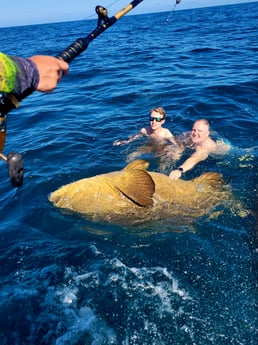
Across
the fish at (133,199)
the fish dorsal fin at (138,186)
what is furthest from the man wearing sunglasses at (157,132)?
the fish dorsal fin at (138,186)

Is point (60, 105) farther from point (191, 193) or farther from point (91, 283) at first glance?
point (91, 283)

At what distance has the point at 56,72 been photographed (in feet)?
7.70

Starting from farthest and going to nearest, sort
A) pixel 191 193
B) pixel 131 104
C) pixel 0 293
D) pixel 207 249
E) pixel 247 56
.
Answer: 1. pixel 247 56
2. pixel 131 104
3. pixel 191 193
4. pixel 207 249
5. pixel 0 293

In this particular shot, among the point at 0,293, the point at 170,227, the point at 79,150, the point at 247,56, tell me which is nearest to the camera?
the point at 0,293

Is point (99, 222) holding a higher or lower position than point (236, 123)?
higher

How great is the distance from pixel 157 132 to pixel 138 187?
3.74 m

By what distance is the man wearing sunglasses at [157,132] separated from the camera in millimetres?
7539

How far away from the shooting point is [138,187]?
14.0 ft

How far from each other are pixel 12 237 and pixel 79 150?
3156mm

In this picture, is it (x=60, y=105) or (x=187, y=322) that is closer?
(x=187, y=322)

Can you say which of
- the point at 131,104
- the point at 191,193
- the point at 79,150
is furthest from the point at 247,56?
the point at 191,193

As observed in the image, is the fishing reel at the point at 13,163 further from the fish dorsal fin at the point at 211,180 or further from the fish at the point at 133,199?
the fish dorsal fin at the point at 211,180

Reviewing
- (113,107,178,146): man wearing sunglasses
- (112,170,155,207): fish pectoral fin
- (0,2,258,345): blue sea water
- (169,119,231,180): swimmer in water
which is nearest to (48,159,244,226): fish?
(112,170,155,207): fish pectoral fin

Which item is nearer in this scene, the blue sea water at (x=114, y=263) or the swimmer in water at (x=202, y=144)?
the blue sea water at (x=114, y=263)
